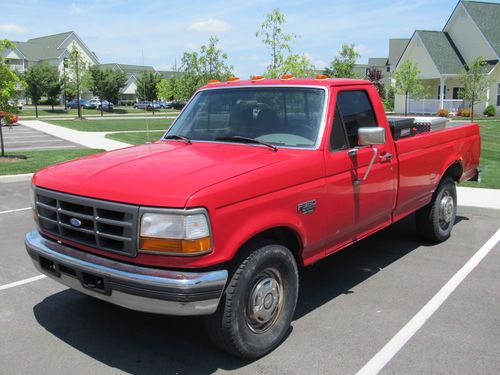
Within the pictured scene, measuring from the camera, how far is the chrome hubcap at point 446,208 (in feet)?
20.6

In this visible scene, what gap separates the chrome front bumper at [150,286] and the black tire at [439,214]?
390 cm

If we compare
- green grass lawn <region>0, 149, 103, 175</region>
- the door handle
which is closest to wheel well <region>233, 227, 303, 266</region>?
the door handle

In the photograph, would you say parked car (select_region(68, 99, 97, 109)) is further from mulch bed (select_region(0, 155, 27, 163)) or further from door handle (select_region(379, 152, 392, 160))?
door handle (select_region(379, 152, 392, 160))

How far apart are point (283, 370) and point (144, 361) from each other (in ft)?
3.25

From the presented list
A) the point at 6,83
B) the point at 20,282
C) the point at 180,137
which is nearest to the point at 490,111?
the point at 6,83

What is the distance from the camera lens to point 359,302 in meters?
4.51

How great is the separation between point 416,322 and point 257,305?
1512mm

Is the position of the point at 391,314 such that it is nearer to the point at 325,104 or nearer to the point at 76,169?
the point at 325,104

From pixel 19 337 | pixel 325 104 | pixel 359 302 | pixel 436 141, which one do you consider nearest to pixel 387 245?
pixel 436 141

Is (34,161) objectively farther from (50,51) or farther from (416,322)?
(50,51)

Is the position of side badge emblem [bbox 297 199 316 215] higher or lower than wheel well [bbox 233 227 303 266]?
higher

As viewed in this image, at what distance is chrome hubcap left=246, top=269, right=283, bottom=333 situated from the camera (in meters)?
3.44

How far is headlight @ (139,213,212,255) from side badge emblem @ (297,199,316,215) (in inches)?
36.3

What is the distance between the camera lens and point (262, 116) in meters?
4.40
